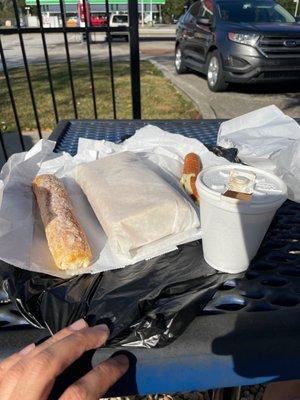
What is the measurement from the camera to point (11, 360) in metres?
0.77

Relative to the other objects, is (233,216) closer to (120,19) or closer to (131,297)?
(131,297)

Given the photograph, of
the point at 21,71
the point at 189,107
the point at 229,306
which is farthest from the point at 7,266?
the point at 21,71

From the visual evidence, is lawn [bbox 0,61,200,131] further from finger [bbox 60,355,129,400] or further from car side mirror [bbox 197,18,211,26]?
finger [bbox 60,355,129,400]

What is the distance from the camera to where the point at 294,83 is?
25.8ft

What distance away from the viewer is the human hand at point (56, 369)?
732 millimetres

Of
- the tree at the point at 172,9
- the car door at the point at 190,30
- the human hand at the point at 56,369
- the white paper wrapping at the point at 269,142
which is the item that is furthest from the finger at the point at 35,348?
the tree at the point at 172,9

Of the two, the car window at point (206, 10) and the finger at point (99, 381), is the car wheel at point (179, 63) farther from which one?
the finger at point (99, 381)

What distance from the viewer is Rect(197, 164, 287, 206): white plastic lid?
2.67 ft

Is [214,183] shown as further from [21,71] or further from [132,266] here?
[21,71]

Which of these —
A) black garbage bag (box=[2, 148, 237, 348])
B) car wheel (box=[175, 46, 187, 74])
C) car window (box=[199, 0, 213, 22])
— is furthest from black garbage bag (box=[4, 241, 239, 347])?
car wheel (box=[175, 46, 187, 74])

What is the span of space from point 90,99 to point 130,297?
663 cm

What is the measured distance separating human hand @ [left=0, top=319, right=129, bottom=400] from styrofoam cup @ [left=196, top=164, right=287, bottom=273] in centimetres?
33

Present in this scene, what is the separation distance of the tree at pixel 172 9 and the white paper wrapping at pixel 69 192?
46531 millimetres

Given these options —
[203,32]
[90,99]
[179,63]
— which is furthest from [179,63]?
[90,99]
